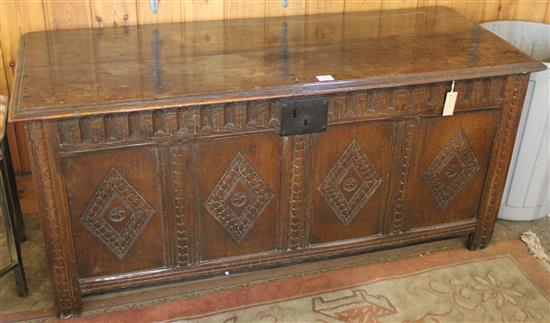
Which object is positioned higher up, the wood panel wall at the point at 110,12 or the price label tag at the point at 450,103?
the wood panel wall at the point at 110,12

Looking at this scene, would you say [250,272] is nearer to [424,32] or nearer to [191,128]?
[191,128]

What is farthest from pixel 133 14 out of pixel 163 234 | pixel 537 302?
pixel 537 302

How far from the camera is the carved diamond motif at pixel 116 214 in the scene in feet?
5.99

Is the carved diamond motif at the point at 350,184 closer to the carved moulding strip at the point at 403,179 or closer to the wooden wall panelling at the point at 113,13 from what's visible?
the carved moulding strip at the point at 403,179

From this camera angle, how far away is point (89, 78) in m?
1.81

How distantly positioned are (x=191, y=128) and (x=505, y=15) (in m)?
1.57

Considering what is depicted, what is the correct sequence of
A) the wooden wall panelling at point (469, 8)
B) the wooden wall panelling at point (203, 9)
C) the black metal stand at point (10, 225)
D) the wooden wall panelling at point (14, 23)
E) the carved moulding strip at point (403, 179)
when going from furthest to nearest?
the wooden wall panelling at point (469, 8)
the wooden wall panelling at point (203, 9)
the wooden wall panelling at point (14, 23)
the carved moulding strip at point (403, 179)
the black metal stand at point (10, 225)

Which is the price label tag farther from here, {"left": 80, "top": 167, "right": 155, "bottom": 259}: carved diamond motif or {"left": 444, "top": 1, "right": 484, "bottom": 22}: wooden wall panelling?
{"left": 80, "top": 167, "right": 155, "bottom": 259}: carved diamond motif

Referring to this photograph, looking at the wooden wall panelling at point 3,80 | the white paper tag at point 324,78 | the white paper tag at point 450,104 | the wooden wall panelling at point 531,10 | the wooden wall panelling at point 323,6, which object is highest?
the wooden wall panelling at point 323,6

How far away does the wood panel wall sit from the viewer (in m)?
2.20

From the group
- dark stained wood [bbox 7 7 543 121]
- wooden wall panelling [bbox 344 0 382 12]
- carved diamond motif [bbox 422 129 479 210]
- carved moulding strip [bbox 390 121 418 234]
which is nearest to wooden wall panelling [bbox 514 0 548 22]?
dark stained wood [bbox 7 7 543 121]

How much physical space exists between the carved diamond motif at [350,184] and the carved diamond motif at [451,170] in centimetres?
20

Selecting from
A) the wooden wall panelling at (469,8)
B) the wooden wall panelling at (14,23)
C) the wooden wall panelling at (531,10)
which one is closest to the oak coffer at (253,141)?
the wooden wall panelling at (14,23)

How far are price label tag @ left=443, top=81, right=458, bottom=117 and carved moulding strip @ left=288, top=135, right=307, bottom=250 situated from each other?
46cm
